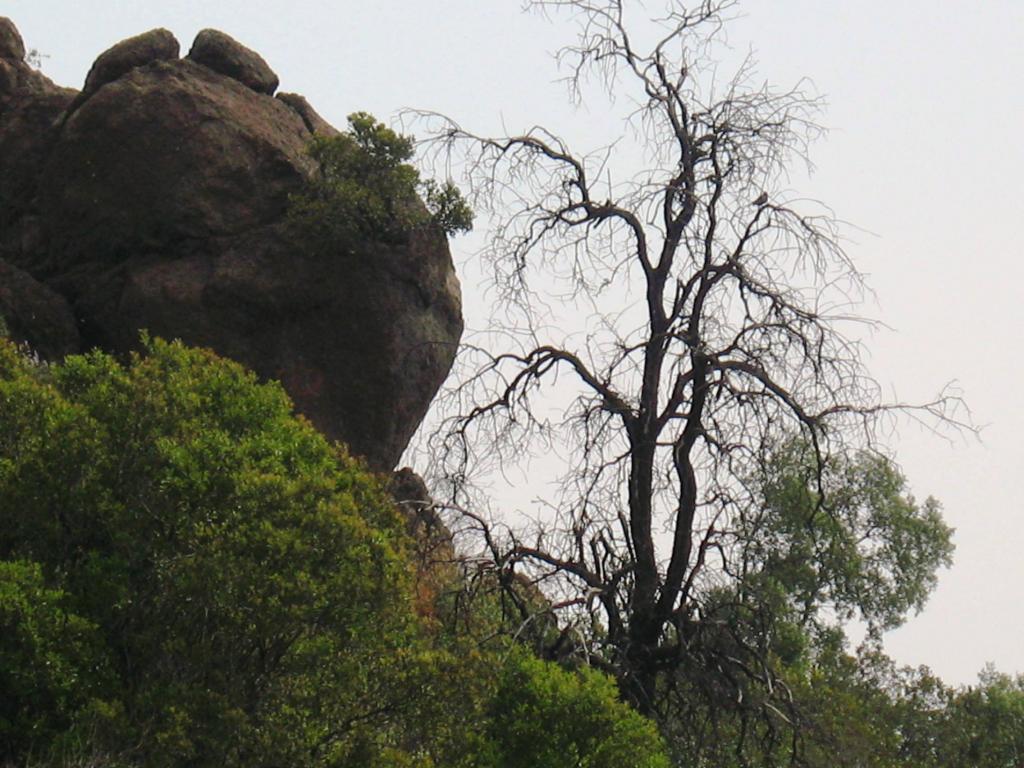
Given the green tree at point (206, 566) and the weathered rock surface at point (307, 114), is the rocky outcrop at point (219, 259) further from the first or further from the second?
the green tree at point (206, 566)

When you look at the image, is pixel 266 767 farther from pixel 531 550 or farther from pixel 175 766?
pixel 531 550

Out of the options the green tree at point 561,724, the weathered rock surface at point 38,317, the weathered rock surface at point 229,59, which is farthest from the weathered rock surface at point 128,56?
the green tree at point 561,724

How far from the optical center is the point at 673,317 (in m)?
17.4

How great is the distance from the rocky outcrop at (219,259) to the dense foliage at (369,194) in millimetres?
274

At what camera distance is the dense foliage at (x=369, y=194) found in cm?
2131

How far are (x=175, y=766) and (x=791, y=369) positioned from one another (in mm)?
8199

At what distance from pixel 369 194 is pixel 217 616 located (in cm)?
1011

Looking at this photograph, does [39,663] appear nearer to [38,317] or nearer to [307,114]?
[38,317]

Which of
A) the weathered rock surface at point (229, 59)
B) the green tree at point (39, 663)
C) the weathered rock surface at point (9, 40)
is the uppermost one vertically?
the weathered rock surface at point (229, 59)

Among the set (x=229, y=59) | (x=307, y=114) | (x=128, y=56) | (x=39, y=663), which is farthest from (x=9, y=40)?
(x=39, y=663)

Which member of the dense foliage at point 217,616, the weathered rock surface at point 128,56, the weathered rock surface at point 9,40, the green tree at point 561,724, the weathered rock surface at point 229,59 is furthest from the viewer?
the weathered rock surface at point 9,40

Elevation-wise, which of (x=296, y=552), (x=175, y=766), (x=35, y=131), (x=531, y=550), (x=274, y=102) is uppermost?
(x=274, y=102)

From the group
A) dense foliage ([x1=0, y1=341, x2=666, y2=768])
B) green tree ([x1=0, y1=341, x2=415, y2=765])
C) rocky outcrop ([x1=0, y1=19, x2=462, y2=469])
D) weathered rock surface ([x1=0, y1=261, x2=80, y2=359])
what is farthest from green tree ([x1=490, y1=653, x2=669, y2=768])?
weathered rock surface ([x1=0, y1=261, x2=80, y2=359])

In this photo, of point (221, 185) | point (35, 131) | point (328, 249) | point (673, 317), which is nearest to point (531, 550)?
point (673, 317)
